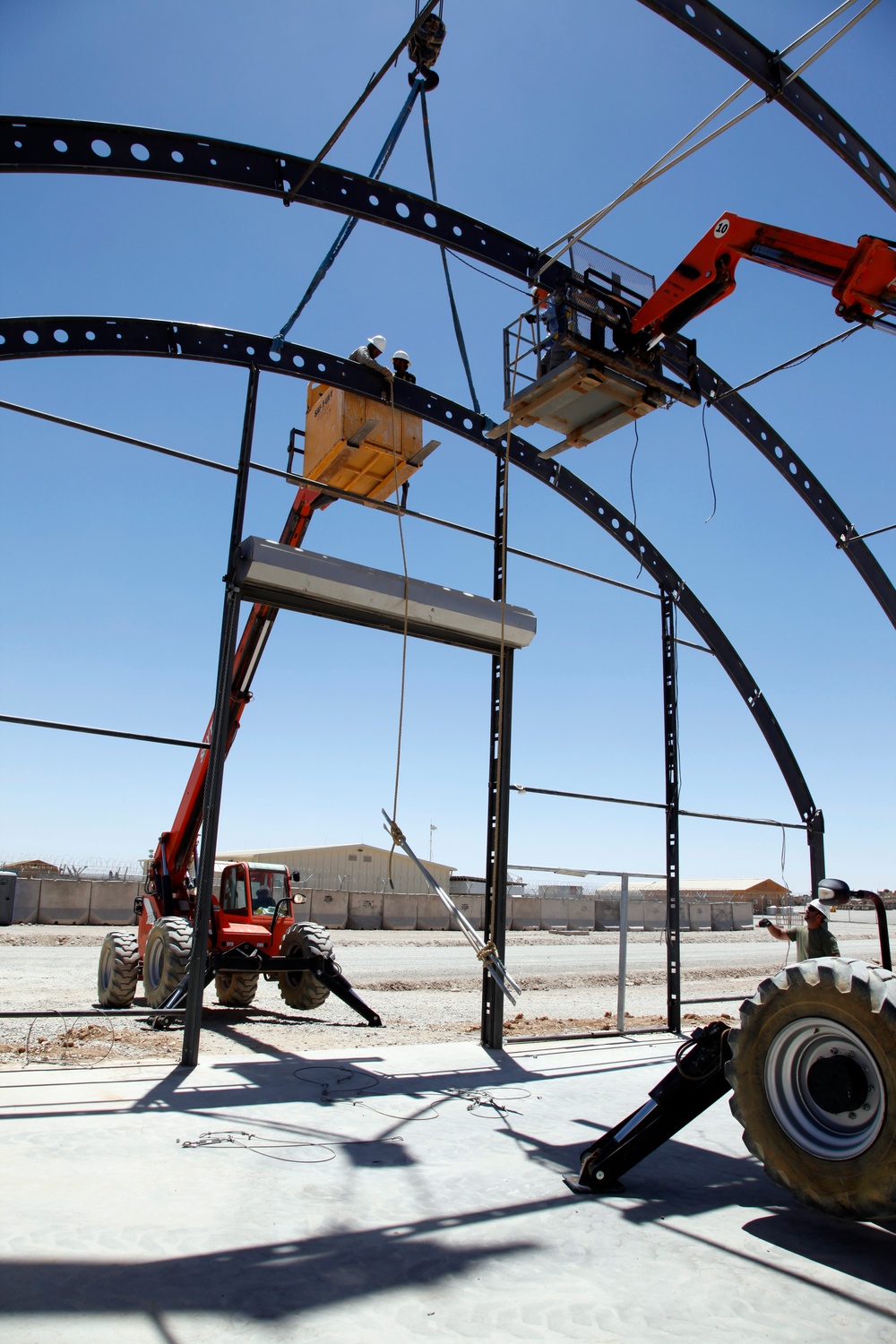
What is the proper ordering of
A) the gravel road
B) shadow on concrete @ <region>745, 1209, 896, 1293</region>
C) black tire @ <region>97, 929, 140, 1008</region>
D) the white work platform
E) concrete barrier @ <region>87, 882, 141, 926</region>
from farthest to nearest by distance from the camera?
1. concrete barrier @ <region>87, 882, 141, 926</region>
2. black tire @ <region>97, 929, 140, 1008</region>
3. the gravel road
4. shadow on concrete @ <region>745, 1209, 896, 1293</region>
5. the white work platform

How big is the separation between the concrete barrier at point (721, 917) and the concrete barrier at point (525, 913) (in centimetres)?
1124

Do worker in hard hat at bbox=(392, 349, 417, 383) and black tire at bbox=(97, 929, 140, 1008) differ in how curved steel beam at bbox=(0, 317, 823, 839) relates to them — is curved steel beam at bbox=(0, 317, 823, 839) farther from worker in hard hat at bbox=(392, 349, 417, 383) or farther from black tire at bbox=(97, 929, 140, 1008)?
black tire at bbox=(97, 929, 140, 1008)

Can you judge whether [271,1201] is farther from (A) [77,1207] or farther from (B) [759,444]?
(B) [759,444]

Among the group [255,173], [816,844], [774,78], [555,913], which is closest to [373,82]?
[255,173]

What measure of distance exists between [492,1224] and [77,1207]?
1951mm

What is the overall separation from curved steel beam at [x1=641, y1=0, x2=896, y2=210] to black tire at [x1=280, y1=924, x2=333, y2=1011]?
10036 millimetres

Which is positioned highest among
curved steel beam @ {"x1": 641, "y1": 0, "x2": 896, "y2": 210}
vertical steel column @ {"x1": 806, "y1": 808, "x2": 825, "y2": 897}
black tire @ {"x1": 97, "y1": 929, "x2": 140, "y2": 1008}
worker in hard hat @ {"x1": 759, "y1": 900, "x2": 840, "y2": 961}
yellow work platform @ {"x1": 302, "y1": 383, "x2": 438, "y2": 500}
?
curved steel beam @ {"x1": 641, "y1": 0, "x2": 896, "y2": 210}

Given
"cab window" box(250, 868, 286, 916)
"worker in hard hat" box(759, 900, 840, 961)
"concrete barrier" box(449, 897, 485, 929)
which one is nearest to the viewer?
"worker in hard hat" box(759, 900, 840, 961)

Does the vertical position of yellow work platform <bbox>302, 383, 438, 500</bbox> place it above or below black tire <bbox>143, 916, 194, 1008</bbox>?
above

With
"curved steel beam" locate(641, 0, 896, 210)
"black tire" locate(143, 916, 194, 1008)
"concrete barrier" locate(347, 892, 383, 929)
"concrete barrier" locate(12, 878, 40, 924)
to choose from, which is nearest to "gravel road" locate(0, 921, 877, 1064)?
"black tire" locate(143, 916, 194, 1008)

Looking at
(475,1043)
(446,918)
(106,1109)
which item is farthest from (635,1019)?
(446,918)

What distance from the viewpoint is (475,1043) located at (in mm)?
9391

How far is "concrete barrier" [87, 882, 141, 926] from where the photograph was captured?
91.2 ft

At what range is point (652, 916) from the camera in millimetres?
44000
